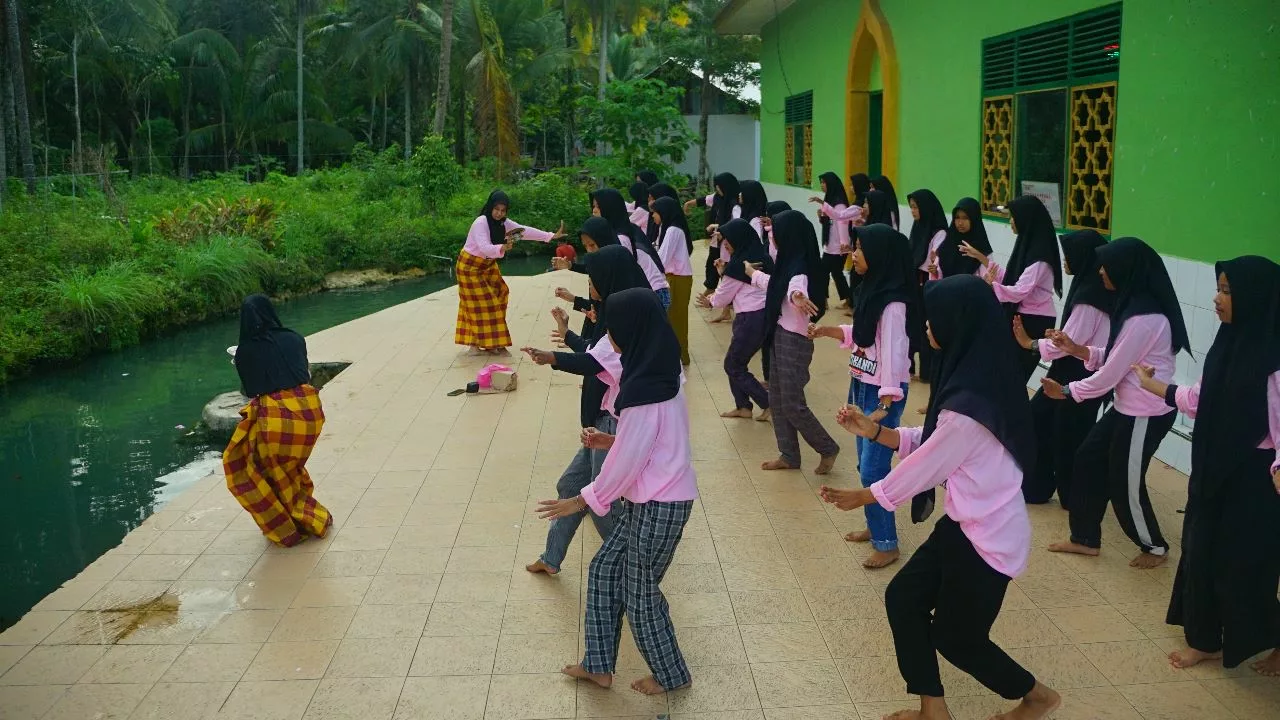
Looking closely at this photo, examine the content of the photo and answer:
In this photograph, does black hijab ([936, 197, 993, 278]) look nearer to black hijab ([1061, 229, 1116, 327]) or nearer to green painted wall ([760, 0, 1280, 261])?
green painted wall ([760, 0, 1280, 261])

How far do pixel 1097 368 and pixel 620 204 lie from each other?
166 inches

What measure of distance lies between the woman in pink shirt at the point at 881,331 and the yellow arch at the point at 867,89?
754 centimetres

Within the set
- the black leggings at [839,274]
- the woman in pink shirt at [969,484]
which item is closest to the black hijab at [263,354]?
the woman in pink shirt at [969,484]

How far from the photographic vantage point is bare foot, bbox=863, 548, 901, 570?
568 centimetres

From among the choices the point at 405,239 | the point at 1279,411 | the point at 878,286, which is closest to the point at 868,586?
the point at 878,286

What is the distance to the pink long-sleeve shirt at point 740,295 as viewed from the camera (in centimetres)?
785

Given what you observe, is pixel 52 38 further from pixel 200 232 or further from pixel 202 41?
pixel 200 232

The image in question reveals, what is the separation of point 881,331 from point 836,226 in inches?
277

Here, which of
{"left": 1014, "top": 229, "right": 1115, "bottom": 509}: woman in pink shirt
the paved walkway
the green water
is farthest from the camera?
the green water

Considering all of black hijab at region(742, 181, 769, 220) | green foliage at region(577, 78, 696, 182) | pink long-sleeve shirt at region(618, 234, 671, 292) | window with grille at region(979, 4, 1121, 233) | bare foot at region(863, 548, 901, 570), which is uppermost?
green foliage at region(577, 78, 696, 182)

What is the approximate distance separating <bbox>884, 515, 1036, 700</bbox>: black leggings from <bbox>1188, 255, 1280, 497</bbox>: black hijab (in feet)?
3.84

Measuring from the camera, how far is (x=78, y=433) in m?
10.8

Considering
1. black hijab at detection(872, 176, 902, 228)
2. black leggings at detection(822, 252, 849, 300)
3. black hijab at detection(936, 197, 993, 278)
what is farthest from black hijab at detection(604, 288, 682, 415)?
black leggings at detection(822, 252, 849, 300)

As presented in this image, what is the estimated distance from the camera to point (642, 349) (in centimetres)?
416
